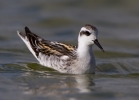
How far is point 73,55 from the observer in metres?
13.1

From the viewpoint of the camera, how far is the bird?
12.7 metres

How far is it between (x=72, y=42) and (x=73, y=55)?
10.5ft

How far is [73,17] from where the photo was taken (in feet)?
59.9

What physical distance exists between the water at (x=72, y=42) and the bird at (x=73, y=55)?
210 millimetres

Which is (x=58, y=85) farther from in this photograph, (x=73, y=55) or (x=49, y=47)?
(x=49, y=47)

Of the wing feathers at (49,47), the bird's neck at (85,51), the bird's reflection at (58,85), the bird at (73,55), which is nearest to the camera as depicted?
the bird's reflection at (58,85)

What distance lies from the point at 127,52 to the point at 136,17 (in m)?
3.07

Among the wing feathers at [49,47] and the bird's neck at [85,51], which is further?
the wing feathers at [49,47]

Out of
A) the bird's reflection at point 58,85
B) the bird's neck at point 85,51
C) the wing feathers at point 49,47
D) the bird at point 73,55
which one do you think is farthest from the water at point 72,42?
the bird's neck at point 85,51

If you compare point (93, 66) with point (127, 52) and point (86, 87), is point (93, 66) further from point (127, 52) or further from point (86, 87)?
point (127, 52)

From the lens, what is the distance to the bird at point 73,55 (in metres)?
12.7

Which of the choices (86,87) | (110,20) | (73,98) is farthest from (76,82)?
(110,20)

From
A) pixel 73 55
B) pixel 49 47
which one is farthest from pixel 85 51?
pixel 49 47

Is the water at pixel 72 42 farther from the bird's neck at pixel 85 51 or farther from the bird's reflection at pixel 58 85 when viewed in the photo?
the bird's neck at pixel 85 51
